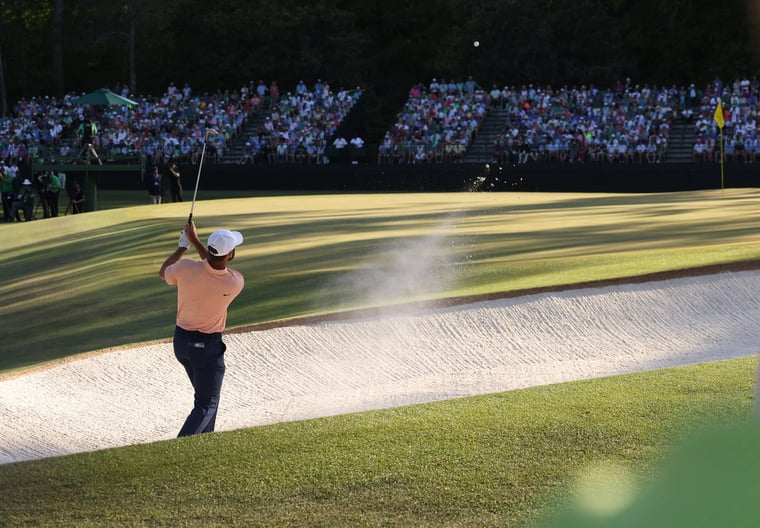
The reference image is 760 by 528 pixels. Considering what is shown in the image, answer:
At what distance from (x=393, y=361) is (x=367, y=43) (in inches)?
1984

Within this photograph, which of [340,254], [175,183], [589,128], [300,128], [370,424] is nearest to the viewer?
[370,424]

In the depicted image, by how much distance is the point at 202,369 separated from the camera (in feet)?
24.2

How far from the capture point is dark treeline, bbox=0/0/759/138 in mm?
51781

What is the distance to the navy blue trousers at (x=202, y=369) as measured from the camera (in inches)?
289

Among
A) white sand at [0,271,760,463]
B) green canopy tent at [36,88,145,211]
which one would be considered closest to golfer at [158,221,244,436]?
white sand at [0,271,760,463]

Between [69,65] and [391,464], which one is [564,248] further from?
[69,65]

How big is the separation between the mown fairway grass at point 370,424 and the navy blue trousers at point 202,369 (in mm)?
751

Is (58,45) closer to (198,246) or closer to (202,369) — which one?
(198,246)

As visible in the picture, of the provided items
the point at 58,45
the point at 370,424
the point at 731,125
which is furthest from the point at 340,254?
the point at 58,45

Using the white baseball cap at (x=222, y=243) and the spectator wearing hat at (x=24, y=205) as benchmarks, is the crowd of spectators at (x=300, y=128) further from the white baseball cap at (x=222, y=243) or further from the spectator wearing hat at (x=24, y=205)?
the white baseball cap at (x=222, y=243)

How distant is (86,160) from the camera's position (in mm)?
33156

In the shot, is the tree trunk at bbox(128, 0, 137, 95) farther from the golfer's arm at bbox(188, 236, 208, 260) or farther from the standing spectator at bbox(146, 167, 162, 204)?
the golfer's arm at bbox(188, 236, 208, 260)

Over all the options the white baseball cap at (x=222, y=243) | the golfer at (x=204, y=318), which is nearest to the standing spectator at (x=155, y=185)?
the golfer at (x=204, y=318)

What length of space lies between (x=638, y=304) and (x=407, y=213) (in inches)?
421
